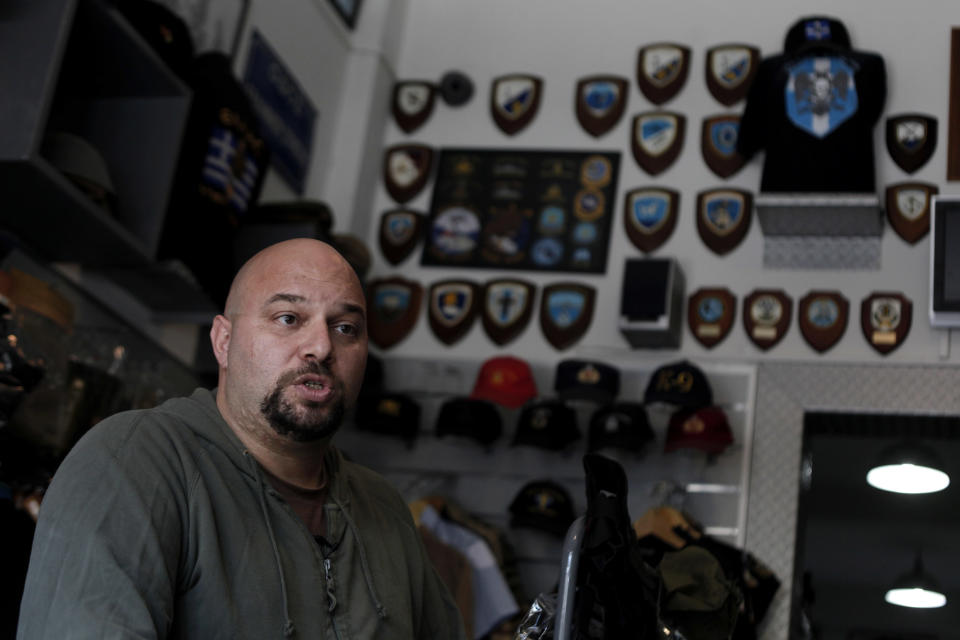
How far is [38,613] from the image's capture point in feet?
5.63

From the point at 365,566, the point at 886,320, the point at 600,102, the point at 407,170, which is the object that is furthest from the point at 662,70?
the point at 365,566

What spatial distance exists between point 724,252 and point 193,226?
2.60 metres

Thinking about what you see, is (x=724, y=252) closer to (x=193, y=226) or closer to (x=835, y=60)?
(x=835, y=60)

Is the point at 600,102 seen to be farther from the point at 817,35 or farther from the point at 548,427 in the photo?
the point at 548,427

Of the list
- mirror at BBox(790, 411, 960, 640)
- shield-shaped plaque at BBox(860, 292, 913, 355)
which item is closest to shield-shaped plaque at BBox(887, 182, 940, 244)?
shield-shaped plaque at BBox(860, 292, 913, 355)

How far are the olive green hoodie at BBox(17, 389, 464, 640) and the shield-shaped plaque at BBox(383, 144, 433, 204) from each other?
4.36 m

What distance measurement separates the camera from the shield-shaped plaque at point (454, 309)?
6.12m

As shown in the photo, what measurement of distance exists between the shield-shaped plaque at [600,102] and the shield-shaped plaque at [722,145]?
477 mm

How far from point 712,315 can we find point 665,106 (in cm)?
120

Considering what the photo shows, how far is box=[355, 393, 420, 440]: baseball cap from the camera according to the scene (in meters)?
5.72

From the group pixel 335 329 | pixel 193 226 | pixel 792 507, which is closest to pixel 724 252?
pixel 792 507

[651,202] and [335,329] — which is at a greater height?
[651,202]

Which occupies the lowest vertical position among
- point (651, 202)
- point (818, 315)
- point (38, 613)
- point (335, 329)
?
point (38, 613)

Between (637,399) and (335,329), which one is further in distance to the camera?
(637,399)
